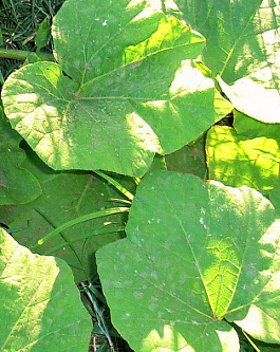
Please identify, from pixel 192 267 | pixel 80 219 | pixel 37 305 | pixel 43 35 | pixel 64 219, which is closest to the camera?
pixel 37 305

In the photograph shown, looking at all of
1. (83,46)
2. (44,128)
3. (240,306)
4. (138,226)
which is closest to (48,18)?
(83,46)

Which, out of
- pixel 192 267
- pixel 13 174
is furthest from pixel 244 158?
pixel 13 174

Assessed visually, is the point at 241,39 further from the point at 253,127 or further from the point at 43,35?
the point at 43,35

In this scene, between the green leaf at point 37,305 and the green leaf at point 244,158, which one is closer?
the green leaf at point 37,305

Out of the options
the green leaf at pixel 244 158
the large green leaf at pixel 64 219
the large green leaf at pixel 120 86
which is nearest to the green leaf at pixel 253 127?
the green leaf at pixel 244 158

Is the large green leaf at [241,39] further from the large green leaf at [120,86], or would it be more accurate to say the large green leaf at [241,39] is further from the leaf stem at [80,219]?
the leaf stem at [80,219]

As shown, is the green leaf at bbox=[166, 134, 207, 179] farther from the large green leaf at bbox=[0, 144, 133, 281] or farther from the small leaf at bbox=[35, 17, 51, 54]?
the small leaf at bbox=[35, 17, 51, 54]
